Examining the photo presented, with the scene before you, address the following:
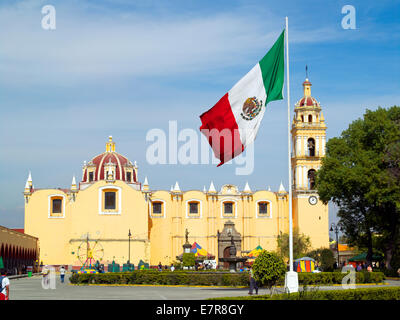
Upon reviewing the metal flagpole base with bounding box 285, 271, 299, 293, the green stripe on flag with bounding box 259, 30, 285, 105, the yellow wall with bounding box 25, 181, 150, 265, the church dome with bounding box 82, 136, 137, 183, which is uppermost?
the church dome with bounding box 82, 136, 137, 183

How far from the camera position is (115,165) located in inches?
2689

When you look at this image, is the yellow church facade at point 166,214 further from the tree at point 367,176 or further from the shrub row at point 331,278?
the shrub row at point 331,278

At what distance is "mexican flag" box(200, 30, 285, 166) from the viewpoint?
17.2m

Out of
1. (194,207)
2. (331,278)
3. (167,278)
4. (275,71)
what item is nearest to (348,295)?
(275,71)

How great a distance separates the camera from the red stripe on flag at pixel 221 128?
17.2 m

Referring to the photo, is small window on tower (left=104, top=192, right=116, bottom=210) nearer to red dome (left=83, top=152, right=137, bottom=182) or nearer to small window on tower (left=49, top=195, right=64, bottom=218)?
small window on tower (left=49, top=195, right=64, bottom=218)

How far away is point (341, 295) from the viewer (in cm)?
1482

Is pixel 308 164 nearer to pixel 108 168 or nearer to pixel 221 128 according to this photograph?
pixel 108 168

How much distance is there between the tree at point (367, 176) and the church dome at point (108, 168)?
32.8 meters

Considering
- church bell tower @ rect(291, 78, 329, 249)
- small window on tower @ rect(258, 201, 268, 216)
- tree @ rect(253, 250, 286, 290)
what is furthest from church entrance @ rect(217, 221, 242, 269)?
tree @ rect(253, 250, 286, 290)
